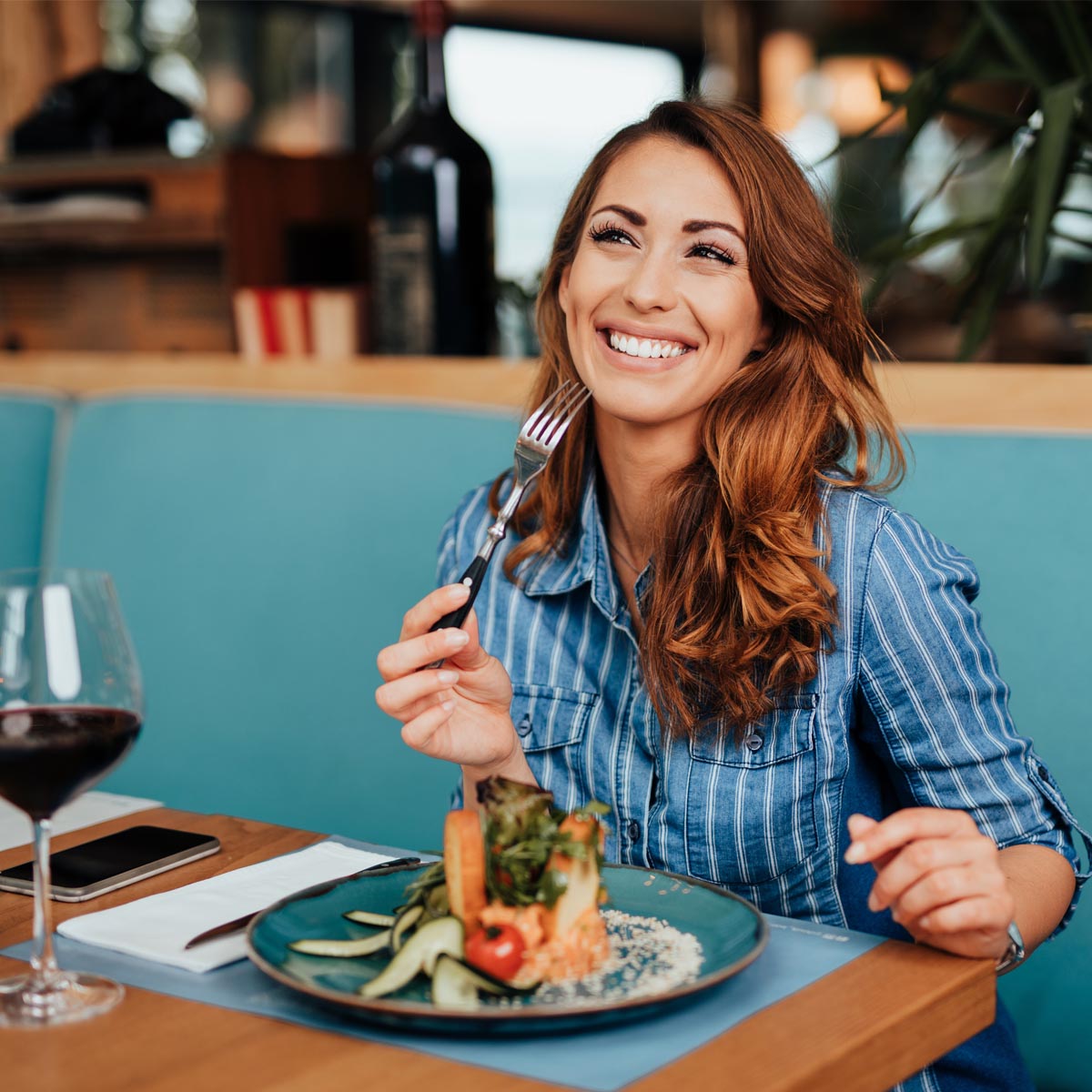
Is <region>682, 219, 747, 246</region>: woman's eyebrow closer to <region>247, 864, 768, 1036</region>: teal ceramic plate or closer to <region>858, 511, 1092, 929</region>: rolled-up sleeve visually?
<region>858, 511, 1092, 929</region>: rolled-up sleeve

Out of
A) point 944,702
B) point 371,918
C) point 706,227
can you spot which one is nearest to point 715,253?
point 706,227

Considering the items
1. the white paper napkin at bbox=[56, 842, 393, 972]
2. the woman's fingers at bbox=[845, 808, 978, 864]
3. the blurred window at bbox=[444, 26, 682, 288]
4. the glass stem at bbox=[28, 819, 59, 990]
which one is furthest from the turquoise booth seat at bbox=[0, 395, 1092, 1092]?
the blurred window at bbox=[444, 26, 682, 288]

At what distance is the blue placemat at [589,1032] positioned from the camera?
0.69 meters

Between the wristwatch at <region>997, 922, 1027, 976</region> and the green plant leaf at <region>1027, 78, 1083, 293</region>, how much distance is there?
77 cm

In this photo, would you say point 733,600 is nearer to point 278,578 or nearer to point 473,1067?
point 473,1067

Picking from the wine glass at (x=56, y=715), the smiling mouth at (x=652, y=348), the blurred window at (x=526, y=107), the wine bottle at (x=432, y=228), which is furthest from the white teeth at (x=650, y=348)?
the blurred window at (x=526, y=107)

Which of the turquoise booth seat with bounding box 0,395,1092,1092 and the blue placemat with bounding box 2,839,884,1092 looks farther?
the turquoise booth seat with bounding box 0,395,1092,1092

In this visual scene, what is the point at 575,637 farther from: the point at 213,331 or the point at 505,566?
the point at 213,331

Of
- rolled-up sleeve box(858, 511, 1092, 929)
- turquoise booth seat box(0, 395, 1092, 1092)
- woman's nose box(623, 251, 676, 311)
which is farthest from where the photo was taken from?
turquoise booth seat box(0, 395, 1092, 1092)

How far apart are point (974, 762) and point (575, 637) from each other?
1.30 feet

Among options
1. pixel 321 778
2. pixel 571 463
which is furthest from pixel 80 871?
pixel 321 778

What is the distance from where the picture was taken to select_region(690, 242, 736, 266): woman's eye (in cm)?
131

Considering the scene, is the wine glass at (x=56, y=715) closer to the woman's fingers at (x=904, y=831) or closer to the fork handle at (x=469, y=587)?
the fork handle at (x=469, y=587)

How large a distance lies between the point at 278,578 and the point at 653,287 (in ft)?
2.64
